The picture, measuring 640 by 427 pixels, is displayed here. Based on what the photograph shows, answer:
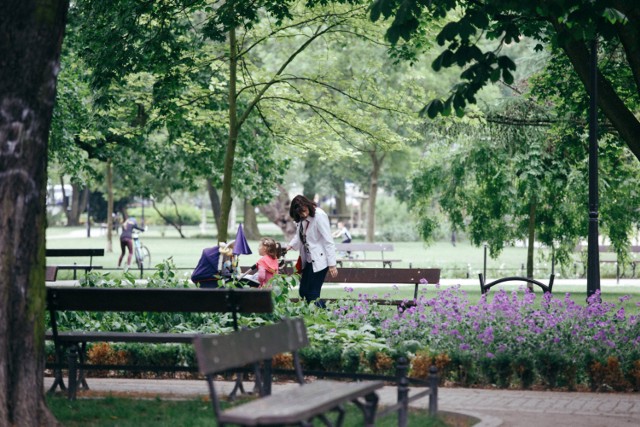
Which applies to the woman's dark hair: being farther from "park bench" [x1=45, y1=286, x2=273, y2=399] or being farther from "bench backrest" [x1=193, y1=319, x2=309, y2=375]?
"bench backrest" [x1=193, y1=319, x2=309, y2=375]

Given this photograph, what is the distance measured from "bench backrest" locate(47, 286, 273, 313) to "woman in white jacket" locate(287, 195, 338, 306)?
467 centimetres

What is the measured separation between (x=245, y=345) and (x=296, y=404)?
615 millimetres

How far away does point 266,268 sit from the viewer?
554 inches

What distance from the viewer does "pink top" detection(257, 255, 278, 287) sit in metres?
14.0

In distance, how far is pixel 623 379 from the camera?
988 centimetres

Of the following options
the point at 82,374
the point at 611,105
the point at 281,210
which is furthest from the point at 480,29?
the point at 281,210

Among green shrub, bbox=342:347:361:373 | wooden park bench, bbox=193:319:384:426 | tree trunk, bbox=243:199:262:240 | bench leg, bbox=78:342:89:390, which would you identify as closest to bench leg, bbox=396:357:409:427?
wooden park bench, bbox=193:319:384:426

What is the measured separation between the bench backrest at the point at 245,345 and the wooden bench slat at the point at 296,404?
25 centimetres

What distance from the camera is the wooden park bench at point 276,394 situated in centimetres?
536

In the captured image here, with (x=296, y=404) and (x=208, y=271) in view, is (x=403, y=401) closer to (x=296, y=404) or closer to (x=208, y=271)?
(x=296, y=404)

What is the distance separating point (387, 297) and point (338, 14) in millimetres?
5982

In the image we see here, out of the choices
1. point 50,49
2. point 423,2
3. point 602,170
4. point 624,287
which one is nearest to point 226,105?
point 602,170

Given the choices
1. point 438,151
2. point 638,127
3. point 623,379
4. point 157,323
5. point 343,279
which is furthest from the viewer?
point 438,151

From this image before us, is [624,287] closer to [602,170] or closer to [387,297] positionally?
[602,170]
